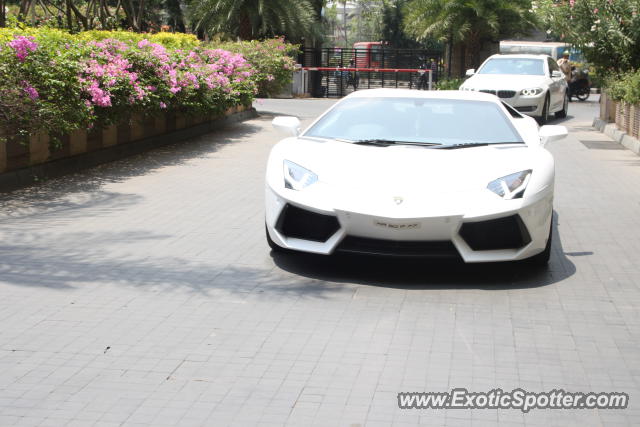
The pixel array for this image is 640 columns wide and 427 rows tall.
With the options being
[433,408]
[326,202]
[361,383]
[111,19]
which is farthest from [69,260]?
[111,19]

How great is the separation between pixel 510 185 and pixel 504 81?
16027mm

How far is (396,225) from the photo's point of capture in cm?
668

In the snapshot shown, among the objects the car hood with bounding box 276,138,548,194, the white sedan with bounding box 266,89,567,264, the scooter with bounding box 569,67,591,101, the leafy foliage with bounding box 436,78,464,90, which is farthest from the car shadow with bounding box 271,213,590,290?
the scooter with bounding box 569,67,591,101

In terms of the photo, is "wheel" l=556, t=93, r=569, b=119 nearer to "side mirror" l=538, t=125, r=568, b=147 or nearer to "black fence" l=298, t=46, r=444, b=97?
"black fence" l=298, t=46, r=444, b=97

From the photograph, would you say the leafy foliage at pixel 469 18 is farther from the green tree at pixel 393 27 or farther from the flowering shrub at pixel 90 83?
the green tree at pixel 393 27

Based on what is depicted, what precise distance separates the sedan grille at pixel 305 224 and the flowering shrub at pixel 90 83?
4.85m

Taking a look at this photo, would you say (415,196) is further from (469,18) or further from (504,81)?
(469,18)

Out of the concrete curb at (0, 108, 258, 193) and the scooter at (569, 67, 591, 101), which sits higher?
the concrete curb at (0, 108, 258, 193)

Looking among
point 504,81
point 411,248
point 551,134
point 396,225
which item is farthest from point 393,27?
point 396,225

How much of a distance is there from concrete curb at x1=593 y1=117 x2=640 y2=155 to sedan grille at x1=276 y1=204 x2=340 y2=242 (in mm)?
10673

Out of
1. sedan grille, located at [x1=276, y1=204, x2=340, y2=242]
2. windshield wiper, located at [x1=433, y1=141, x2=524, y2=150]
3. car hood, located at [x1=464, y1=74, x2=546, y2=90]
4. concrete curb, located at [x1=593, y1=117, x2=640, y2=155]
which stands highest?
windshield wiper, located at [x1=433, y1=141, x2=524, y2=150]

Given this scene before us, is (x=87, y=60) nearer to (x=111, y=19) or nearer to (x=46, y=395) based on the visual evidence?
(x=46, y=395)

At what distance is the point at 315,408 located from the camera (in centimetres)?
449

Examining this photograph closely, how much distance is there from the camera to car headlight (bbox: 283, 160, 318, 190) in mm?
7070
